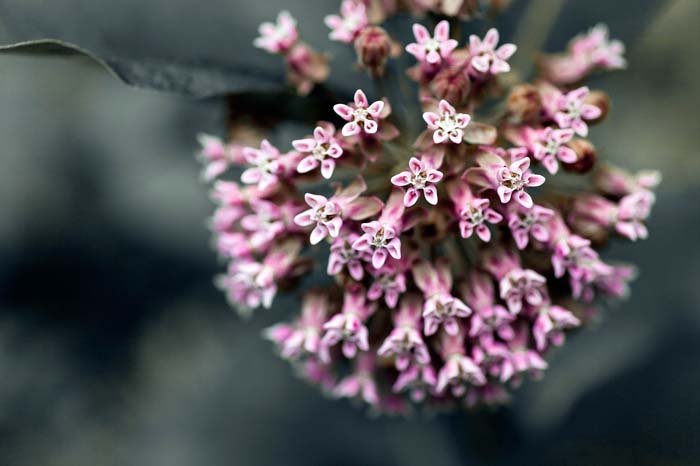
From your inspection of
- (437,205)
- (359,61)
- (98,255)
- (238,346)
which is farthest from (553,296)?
(98,255)

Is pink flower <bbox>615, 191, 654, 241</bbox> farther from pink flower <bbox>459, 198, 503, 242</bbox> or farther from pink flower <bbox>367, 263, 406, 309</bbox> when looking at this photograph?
pink flower <bbox>367, 263, 406, 309</bbox>

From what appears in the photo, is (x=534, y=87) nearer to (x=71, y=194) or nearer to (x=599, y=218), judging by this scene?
(x=599, y=218)

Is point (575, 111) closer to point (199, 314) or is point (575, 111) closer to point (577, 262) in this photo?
point (577, 262)

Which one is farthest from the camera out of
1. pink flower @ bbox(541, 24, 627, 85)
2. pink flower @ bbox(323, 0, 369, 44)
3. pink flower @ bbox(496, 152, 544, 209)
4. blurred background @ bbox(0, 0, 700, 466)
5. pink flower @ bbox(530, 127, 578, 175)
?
blurred background @ bbox(0, 0, 700, 466)

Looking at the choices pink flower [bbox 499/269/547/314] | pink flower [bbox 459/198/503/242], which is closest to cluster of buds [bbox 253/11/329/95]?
pink flower [bbox 459/198/503/242]

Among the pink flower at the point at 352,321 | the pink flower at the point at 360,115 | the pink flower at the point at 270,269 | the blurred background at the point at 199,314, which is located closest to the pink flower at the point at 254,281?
the pink flower at the point at 270,269

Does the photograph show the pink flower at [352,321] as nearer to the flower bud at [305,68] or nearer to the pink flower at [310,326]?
the pink flower at [310,326]
